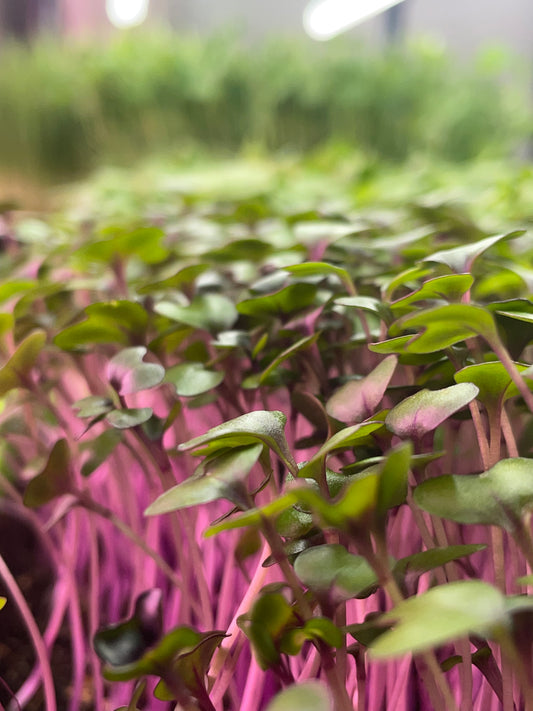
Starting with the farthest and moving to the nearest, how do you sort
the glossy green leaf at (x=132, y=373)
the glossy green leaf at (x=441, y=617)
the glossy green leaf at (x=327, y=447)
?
the glossy green leaf at (x=132, y=373), the glossy green leaf at (x=327, y=447), the glossy green leaf at (x=441, y=617)

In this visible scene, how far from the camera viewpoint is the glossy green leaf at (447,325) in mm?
315

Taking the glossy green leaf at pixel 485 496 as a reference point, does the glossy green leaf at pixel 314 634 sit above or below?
below

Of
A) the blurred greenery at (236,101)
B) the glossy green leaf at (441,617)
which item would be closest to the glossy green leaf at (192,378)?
the glossy green leaf at (441,617)

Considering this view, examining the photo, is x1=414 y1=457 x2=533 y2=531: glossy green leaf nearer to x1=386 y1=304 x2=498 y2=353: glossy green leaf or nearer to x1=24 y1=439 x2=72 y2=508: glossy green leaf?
x1=386 y1=304 x2=498 y2=353: glossy green leaf

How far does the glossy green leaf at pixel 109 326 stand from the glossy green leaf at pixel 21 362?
0.02 meters

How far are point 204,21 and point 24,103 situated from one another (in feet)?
8.32

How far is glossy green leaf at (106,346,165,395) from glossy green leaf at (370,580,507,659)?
0.23m

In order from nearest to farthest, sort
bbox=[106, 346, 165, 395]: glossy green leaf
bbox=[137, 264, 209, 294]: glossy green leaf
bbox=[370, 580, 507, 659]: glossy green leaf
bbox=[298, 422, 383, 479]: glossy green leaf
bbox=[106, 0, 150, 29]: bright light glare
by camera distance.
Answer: bbox=[370, 580, 507, 659]: glossy green leaf < bbox=[298, 422, 383, 479]: glossy green leaf < bbox=[106, 346, 165, 395]: glossy green leaf < bbox=[137, 264, 209, 294]: glossy green leaf < bbox=[106, 0, 150, 29]: bright light glare

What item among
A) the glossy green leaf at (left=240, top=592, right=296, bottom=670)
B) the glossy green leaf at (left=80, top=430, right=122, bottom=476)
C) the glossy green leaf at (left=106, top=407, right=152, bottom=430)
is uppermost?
the glossy green leaf at (left=106, top=407, right=152, bottom=430)

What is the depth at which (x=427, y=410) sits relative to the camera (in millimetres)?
327

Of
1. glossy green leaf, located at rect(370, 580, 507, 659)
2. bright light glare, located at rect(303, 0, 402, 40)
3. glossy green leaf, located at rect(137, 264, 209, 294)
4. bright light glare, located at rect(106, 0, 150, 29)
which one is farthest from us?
bright light glare, located at rect(106, 0, 150, 29)

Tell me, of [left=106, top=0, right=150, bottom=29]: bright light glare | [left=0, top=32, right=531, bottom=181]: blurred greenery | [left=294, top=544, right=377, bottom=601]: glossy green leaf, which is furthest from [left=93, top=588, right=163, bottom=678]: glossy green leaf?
[left=106, top=0, right=150, bottom=29]: bright light glare

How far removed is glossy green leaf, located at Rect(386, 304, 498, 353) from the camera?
0.31m

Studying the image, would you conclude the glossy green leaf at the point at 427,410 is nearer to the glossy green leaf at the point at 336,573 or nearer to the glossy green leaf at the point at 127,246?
the glossy green leaf at the point at 336,573
